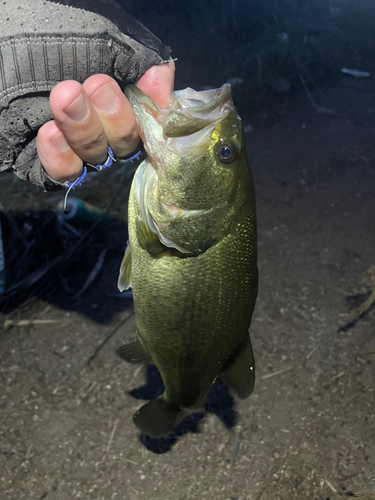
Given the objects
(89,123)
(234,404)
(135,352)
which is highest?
(89,123)

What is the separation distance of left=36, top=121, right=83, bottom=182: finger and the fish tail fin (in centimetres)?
95

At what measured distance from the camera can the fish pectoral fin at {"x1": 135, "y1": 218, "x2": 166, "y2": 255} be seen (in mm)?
1455

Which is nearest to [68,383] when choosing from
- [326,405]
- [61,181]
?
[326,405]

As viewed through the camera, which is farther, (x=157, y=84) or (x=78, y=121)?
(x=157, y=84)

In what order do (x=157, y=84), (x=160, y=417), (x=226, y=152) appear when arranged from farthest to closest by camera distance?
(x=160, y=417) < (x=157, y=84) < (x=226, y=152)

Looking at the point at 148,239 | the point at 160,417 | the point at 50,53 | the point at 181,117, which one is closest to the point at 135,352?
the point at 160,417

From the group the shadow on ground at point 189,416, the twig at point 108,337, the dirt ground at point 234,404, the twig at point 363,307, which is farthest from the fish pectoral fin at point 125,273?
the twig at point 363,307

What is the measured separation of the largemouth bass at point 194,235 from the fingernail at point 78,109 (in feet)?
0.49

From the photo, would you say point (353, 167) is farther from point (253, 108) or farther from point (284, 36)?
point (284, 36)

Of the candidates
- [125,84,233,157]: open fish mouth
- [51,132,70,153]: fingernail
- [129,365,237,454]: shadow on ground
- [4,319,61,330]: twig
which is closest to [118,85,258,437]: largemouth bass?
[125,84,233,157]: open fish mouth

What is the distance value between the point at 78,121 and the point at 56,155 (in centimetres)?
17

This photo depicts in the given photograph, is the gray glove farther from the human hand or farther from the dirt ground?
the dirt ground

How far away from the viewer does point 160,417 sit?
1.85 metres

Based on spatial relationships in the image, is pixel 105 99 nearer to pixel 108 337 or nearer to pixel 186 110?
pixel 186 110
